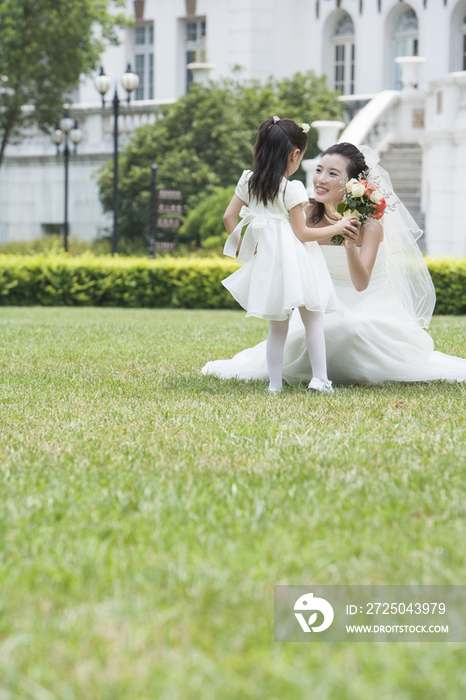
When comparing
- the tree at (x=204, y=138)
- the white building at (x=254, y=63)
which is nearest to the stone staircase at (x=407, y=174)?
the white building at (x=254, y=63)

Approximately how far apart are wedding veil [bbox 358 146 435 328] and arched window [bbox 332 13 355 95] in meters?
21.6

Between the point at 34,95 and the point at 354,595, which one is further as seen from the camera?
the point at 34,95

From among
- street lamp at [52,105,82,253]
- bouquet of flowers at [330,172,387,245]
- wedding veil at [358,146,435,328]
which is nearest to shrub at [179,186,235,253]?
street lamp at [52,105,82,253]

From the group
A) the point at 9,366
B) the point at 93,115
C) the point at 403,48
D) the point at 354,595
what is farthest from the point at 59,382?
the point at 403,48

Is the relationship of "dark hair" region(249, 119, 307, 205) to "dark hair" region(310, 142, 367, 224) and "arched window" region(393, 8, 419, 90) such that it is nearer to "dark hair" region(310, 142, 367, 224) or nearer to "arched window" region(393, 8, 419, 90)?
"dark hair" region(310, 142, 367, 224)

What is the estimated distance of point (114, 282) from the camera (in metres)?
17.1

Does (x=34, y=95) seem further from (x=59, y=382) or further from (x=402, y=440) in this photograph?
(x=402, y=440)

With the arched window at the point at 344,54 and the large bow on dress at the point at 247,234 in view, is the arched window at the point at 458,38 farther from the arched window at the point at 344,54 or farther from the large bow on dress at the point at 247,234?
the large bow on dress at the point at 247,234

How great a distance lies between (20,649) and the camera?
1.96 m

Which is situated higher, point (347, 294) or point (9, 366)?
point (347, 294)

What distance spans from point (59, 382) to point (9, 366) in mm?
1089

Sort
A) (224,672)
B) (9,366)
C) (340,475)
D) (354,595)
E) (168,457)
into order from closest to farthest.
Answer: (224,672), (354,595), (340,475), (168,457), (9,366)

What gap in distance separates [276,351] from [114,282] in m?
11.6

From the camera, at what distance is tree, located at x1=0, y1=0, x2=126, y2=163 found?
23031mm
